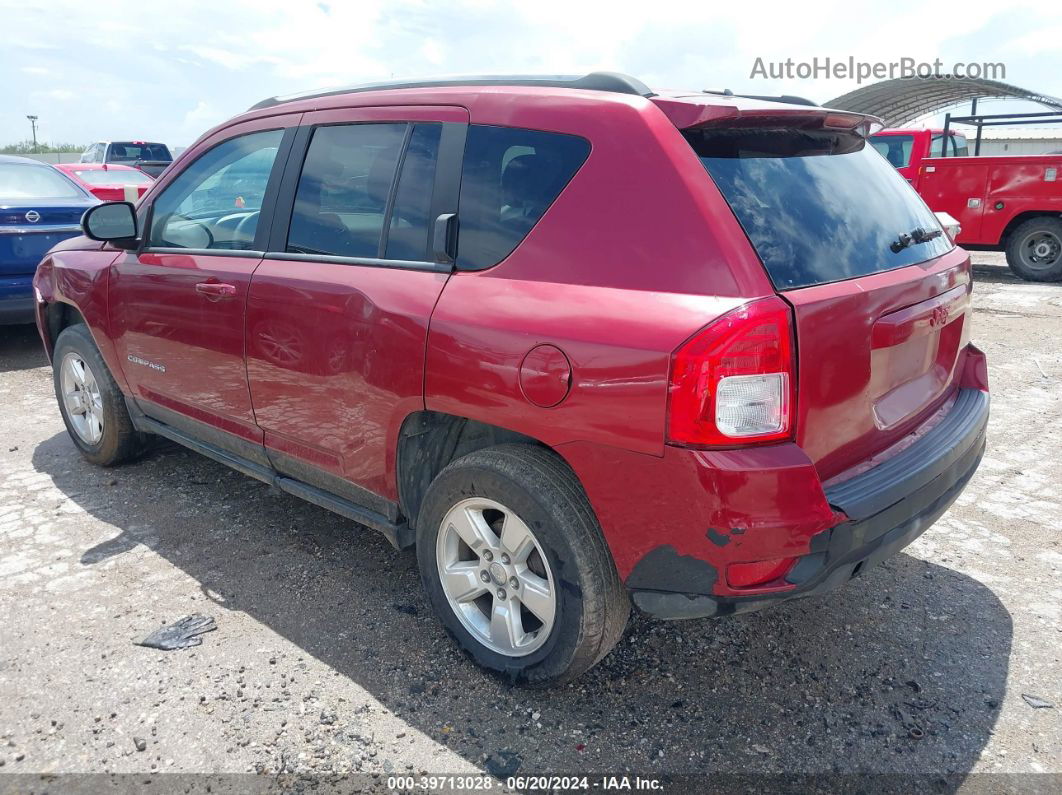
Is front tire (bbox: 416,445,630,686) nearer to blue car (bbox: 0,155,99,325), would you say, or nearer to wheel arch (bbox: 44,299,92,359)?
wheel arch (bbox: 44,299,92,359)

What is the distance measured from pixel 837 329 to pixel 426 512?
140 centimetres

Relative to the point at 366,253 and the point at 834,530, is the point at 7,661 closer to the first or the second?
the point at 366,253

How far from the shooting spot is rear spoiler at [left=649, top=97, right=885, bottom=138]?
2232 millimetres

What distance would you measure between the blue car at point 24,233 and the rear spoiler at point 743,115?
226 inches

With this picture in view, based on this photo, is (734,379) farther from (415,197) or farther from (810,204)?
(415,197)

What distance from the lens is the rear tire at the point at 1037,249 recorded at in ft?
35.9

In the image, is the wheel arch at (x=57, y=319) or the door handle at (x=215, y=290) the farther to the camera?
the wheel arch at (x=57, y=319)

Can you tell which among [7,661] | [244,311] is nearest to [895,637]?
[244,311]

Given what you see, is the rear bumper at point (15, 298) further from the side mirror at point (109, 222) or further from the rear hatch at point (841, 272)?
the rear hatch at point (841, 272)

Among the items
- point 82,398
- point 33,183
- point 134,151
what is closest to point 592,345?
point 82,398

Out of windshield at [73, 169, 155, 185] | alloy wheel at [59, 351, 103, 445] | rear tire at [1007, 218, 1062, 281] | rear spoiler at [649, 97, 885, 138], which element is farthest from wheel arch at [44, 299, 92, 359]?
rear tire at [1007, 218, 1062, 281]

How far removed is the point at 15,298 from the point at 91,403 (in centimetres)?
281

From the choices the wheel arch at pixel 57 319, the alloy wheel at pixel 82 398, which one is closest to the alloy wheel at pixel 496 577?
the alloy wheel at pixel 82 398

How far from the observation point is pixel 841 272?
229cm
